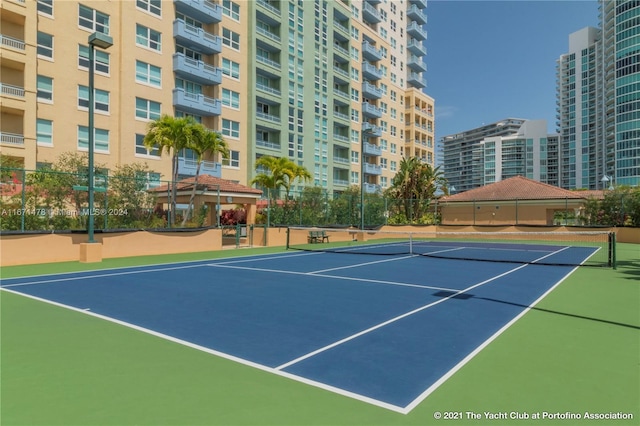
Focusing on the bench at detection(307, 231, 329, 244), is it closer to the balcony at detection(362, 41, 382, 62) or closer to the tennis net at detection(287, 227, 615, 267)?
the tennis net at detection(287, 227, 615, 267)

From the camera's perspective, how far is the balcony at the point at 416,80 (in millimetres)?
88812

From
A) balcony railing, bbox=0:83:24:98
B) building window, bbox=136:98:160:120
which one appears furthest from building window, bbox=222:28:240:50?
balcony railing, bbox=0:83:24:98

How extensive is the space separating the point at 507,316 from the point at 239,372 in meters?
5.74

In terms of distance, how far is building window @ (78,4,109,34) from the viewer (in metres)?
33.0

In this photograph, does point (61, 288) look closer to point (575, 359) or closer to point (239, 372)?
point (239, 372)

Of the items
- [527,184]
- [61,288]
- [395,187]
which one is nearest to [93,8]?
[61,288]

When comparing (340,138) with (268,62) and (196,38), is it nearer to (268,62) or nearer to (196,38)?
(268,62)

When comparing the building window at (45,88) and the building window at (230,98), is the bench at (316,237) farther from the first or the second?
the building window at (45,88)

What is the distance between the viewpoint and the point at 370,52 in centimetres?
6975

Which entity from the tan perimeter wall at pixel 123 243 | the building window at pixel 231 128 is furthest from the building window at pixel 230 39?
the tan perimeter wall at pixel 123 243

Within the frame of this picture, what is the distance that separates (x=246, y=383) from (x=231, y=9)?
4777cm

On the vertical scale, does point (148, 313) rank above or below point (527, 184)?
below

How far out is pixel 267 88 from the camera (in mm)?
49500

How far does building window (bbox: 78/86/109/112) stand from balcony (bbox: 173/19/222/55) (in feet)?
31.2
